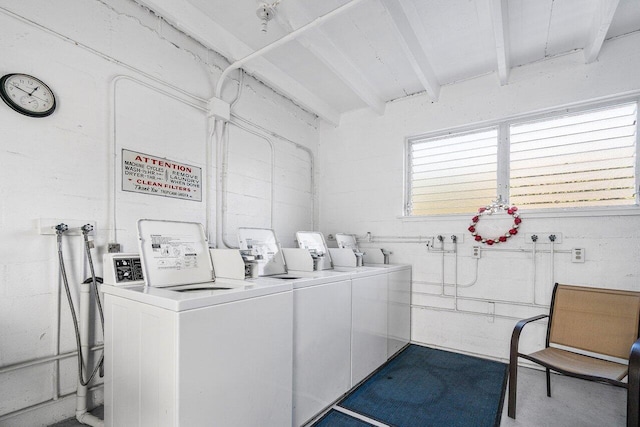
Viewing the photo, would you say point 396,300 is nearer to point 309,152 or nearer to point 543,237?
point 543,237

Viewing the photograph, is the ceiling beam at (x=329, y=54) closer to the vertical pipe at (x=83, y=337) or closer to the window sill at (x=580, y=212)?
the window sill at (x=580, y=212)

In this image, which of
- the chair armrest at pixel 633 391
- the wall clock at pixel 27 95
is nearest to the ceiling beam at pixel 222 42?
the wall clock at pixel 27 95

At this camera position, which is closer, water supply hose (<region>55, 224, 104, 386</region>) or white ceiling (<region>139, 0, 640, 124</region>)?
water supply hose (<region>55, 224, 104, 386</region>)

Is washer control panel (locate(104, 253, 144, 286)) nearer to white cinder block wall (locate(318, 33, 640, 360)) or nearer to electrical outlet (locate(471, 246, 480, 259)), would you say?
white cinder block wall (locate(318, 33, 640, 360))

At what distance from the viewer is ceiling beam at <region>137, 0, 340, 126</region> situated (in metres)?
2.13

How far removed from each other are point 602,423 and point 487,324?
107cm

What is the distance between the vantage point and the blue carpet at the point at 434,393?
195 centimetres

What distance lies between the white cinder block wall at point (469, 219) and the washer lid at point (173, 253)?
208 cm

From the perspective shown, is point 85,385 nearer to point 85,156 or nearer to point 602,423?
point 85,156

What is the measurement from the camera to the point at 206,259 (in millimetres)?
2021

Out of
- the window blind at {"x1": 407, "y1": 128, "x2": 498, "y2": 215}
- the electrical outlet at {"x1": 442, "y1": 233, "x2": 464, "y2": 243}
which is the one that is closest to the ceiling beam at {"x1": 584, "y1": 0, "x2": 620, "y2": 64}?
the window blind at {"x1": 407, "y1": 128, "x2": 498, "y2": 215}

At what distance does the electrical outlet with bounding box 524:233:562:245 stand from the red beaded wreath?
0.11 m

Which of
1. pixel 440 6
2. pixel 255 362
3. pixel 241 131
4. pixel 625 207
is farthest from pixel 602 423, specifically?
pixel 241 131

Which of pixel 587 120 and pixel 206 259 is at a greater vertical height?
pixel 587 120
